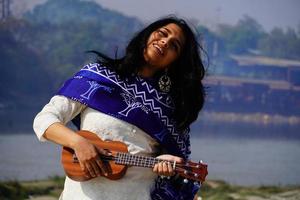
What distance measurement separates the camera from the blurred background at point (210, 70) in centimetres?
459

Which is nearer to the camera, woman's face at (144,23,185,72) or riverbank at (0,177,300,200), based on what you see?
woman's face at (144,23,185,72)

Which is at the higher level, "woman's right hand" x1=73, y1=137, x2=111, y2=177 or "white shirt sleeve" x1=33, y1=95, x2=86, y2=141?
"white shirt sleeve" x1=33, y1=95, x2=86, y2=141

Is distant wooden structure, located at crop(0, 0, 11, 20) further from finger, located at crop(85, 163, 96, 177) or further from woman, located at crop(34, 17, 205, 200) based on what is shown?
finger, located at crop(85, 163, 96, 177)

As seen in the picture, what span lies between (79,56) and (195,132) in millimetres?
1079

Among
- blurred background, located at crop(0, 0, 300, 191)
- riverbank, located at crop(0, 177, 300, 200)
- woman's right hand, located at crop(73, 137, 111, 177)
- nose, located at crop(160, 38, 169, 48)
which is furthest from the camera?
blurred background, located at crop(0, 0, 300, 191)

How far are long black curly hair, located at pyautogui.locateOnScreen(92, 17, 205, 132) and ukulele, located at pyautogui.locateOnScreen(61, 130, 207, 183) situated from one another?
6.5 inches

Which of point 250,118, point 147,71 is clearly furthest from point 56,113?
point 250,118

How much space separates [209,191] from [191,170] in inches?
123

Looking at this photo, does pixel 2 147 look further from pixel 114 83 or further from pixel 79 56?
pixel 114 83

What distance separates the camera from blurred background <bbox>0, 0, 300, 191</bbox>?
459 cm

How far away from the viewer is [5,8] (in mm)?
4641

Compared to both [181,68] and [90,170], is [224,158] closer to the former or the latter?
[181,68]

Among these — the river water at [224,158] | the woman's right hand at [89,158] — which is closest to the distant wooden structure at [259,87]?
the river water at [224,158]

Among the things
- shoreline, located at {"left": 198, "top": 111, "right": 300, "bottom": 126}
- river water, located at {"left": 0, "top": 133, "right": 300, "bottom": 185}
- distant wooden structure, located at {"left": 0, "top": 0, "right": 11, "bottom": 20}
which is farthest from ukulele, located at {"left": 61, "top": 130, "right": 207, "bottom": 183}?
shoreline, located at {"left": 198, "top": 111, "right": 300, "bottom": 126}
